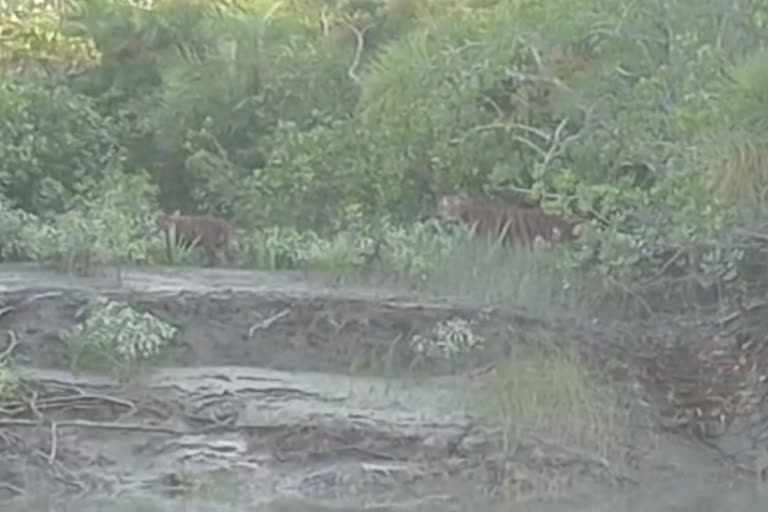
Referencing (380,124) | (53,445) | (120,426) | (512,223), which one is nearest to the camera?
(53,445)

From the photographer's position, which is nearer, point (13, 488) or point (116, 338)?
point (13, 488)

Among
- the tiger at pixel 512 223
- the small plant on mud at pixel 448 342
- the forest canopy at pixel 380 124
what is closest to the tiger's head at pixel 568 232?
the tiger at pixel 512 223

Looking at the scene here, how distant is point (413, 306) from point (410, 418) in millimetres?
931

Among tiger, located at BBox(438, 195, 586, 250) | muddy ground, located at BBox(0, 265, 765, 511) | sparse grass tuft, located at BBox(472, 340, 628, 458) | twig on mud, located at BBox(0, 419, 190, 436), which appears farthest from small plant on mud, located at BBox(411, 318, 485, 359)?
twig on mud, located at BBox(0, 419, 190, 436)

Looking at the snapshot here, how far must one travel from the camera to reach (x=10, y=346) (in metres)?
11.1

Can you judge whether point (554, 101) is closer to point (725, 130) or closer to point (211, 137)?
point (725, 130)

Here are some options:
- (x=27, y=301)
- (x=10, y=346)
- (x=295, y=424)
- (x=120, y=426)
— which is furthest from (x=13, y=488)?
(x=295, y=424)

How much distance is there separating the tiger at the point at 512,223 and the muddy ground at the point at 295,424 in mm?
Result: 867

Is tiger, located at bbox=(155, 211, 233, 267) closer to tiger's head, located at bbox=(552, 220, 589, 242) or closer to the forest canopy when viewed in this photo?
the forest canopy

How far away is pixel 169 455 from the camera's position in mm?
10734

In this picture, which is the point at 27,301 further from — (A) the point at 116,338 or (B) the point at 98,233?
(B) the point at 98,233

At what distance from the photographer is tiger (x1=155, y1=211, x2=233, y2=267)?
43.0 ft

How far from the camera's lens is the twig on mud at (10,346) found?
11016mm

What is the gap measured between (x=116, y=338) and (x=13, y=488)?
1154mm
